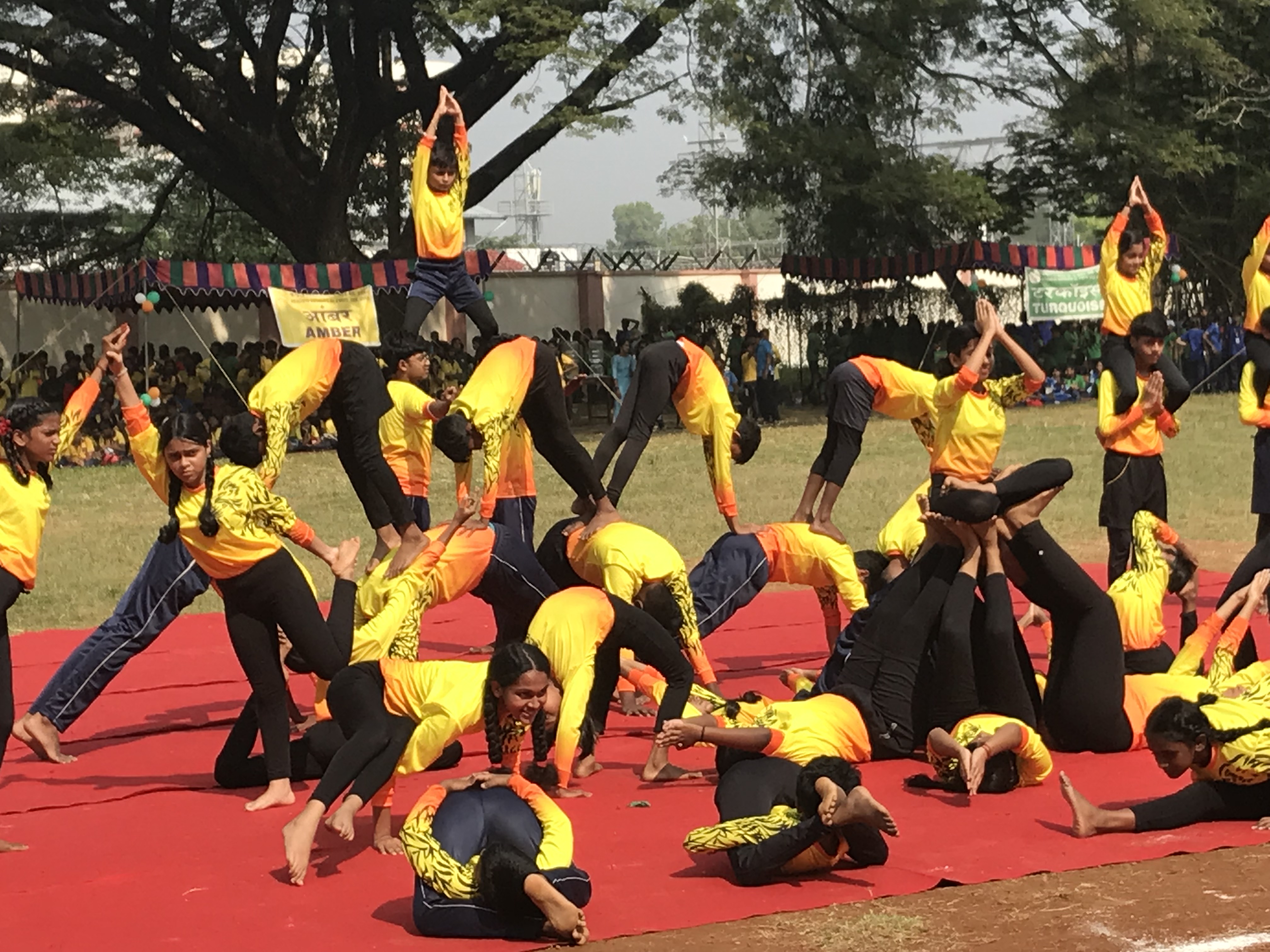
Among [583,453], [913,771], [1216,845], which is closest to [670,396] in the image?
[583,453]

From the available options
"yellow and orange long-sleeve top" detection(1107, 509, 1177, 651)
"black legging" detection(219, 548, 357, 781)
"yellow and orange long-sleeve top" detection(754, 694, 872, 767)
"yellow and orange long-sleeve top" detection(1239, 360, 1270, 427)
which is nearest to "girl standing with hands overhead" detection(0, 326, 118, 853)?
"black legging" detection(219, 548, 357, 781)

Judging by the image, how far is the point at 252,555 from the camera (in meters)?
6.39

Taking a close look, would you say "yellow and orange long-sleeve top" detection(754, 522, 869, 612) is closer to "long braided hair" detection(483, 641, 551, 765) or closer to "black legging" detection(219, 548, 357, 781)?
"black legging" detection(219, 548, 357, 781)

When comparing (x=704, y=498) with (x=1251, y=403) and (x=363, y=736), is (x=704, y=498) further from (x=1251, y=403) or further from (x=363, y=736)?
(x=363, y=736)

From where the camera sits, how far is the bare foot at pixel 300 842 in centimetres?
517

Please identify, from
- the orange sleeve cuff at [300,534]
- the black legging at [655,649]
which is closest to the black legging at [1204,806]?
the black legging at [655,649]

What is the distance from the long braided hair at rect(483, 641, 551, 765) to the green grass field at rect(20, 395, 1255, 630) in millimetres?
5433

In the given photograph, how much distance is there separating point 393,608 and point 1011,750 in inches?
88.3

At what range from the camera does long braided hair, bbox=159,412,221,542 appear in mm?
6285

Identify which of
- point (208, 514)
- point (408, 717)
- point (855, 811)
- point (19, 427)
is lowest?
point (855, 811)

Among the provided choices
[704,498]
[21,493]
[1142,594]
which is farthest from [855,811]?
[704,498]

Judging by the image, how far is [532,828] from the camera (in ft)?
16.0

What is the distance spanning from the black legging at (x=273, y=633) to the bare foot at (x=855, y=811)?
224 cm

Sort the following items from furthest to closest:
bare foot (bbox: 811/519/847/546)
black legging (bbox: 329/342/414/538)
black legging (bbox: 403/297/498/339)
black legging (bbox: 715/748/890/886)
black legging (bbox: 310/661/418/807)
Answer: black legging (bbox: 403/297/498/339) → bare foot (bbox: 811/519/847/546) → black legging (bbox: 329/342/414/538) → black legging (bbox: 310/661/418/807) → black legging (bbox: 715/748/890/886)
